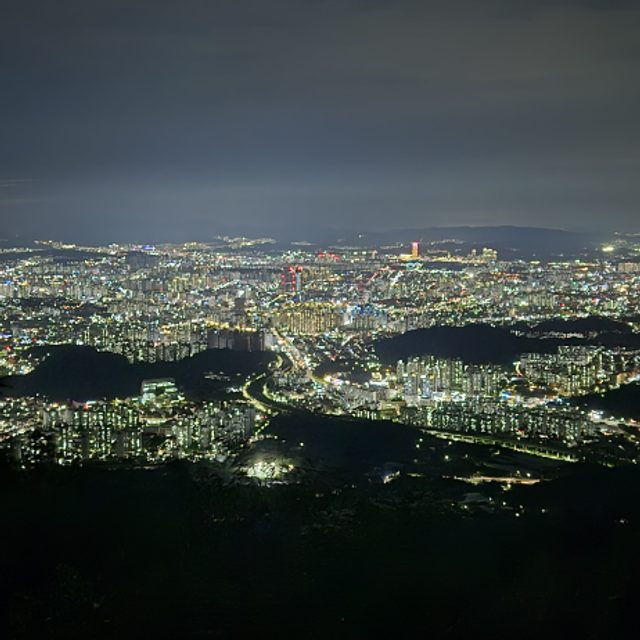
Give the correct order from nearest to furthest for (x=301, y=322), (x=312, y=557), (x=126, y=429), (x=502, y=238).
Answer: (x=312, y=557)
(x=126, y=429)
(x=301, y=322)
(x=502, y=238)

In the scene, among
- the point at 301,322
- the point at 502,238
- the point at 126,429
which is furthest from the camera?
the point at 502,238

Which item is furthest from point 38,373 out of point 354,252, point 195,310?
point 354,252

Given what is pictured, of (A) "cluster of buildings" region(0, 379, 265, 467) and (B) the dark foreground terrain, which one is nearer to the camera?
(B) the dark foreground terrain

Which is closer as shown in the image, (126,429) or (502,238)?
(126,429)

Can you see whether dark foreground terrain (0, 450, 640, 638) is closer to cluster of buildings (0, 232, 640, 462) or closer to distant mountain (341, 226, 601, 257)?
cluster of buildings (0, 232, 640, 462)

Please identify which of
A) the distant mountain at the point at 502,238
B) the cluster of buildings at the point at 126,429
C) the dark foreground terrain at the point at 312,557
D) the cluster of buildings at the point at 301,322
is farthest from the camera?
the distant mountain at the point at 502,238

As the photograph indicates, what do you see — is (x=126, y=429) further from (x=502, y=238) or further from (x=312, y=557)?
(x=502, y=238)

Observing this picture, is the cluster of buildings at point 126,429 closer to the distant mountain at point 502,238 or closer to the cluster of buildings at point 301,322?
the cluster of buildings at point 301,322

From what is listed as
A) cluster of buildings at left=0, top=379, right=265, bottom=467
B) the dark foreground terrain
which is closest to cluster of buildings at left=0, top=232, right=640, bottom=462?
cluster of buildings at left=0, top=379, right=265, bottom=467

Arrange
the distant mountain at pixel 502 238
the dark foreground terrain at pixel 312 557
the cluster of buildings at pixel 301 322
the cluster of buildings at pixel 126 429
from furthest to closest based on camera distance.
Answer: the distant mountain at pixel 502 238 → the cluster of buildings at pixel 301 322 → the cluster of buildings at pixel 126 429 → the dark foreground terrain at pixel 312 557

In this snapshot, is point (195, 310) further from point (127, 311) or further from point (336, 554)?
point (336, 554)

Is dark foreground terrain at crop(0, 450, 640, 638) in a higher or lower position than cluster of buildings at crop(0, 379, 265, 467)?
higher

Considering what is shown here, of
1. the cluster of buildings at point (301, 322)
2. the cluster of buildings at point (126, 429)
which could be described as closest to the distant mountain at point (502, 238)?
the cluster of buildings at point (301, 322)

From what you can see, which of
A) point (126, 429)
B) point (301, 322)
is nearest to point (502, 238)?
point (301, 322)
